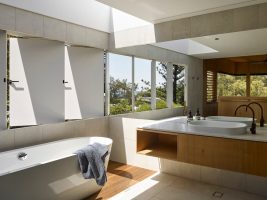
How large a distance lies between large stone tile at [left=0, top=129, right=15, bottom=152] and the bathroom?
0.01m

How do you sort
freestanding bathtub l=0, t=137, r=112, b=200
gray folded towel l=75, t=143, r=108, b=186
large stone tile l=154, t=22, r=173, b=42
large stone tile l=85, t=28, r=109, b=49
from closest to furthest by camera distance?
freestanding bathtub l=0, t=137, r=112, b=200 < gray folded towel l=75, t=143, r=108, b=186 < large stone tile l=154, t=22, r=173, b=42 < large stone tile l=85, t=28, r=109, b=49

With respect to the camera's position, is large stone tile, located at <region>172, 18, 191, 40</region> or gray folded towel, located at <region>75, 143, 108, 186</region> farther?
large stone tile, located at <region>172, 18, 191, 40</region>

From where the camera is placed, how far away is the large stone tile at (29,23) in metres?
2.97

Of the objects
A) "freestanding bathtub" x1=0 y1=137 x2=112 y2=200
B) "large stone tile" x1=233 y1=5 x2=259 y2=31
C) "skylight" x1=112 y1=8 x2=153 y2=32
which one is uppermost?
"skylight" x1=112 y1=8 x2=153 y2=32

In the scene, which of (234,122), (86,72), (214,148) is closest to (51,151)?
(86,72)

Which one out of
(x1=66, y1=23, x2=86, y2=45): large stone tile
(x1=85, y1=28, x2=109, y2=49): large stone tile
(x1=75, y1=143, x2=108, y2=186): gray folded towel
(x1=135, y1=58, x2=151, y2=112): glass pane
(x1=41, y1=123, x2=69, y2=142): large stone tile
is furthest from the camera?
(x1=135, y1=58, x2=151, y2=112): glass pane

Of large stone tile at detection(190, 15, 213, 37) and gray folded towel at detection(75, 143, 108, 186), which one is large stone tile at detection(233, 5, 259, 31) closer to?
large stone tile at detection(190, 15, 213, 37)

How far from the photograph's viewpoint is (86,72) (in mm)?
4016

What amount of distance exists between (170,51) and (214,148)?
1610 mm

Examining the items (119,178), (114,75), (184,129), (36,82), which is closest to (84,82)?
(114,75)

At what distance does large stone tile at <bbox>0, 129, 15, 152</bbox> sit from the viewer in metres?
2.84

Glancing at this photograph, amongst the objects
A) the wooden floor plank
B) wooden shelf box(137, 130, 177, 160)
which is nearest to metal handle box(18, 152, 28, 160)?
the wooden floor plank

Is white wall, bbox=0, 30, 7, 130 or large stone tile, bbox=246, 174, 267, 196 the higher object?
white wall, bbox=0, 30, 7, 130

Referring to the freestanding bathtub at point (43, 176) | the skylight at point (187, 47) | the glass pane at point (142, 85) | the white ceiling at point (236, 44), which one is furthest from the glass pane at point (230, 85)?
the freestanding bathtub at point (43, 176)
